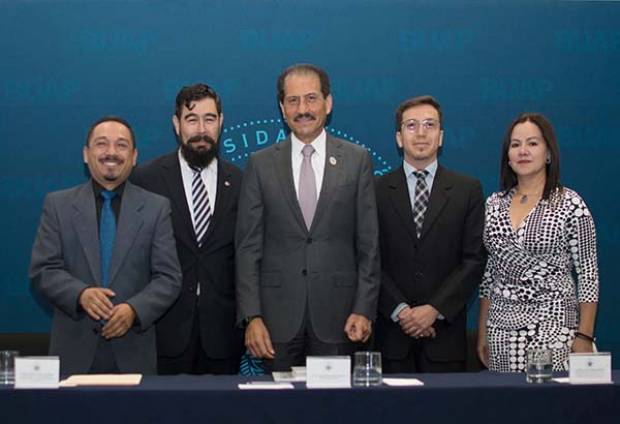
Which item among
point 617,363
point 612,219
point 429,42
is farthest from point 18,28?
point 617,363

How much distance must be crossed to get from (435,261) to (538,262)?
1.44 feet

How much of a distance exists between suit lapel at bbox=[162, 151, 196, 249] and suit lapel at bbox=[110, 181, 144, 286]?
30 cm

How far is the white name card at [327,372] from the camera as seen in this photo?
2500mm

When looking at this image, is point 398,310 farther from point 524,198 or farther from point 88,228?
point 88,228

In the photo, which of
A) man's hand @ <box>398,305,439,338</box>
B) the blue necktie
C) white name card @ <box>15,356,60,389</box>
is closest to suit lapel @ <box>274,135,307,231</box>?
man's hand @ <box>398,305,439,338</box>

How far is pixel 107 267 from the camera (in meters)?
3.37

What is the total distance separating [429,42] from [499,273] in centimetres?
167

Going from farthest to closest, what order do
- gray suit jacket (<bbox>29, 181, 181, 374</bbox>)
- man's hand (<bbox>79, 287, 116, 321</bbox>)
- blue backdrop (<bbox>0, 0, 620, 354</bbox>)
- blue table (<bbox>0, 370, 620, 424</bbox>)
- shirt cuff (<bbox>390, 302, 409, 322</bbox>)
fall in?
blue backdrop (<bbox>0, 0, 620, 354</bbox>) → shirt cuff (<bbox>390, 302, 409, 322</bbox>) → gray suit jacket (<bbox>29, 181, 181, 374</bbox>) → man's hand (<bbox>79, 287, 116, 321</bbox>) → blue table (<bbox>0, 370, 620, 424</bbox>)

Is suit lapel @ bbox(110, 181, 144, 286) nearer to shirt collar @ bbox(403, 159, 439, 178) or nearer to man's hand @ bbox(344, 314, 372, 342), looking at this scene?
man's hand @ bbox(344, 314, 372, 342)

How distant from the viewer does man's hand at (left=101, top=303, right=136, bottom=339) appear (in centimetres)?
321

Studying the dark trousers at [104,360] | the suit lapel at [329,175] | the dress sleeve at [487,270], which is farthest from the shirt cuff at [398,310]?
the dark trousers at [104,360]

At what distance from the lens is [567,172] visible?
15.8 feet

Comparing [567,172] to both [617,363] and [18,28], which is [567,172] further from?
[18,28]

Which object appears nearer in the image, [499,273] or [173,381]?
[173,381]
